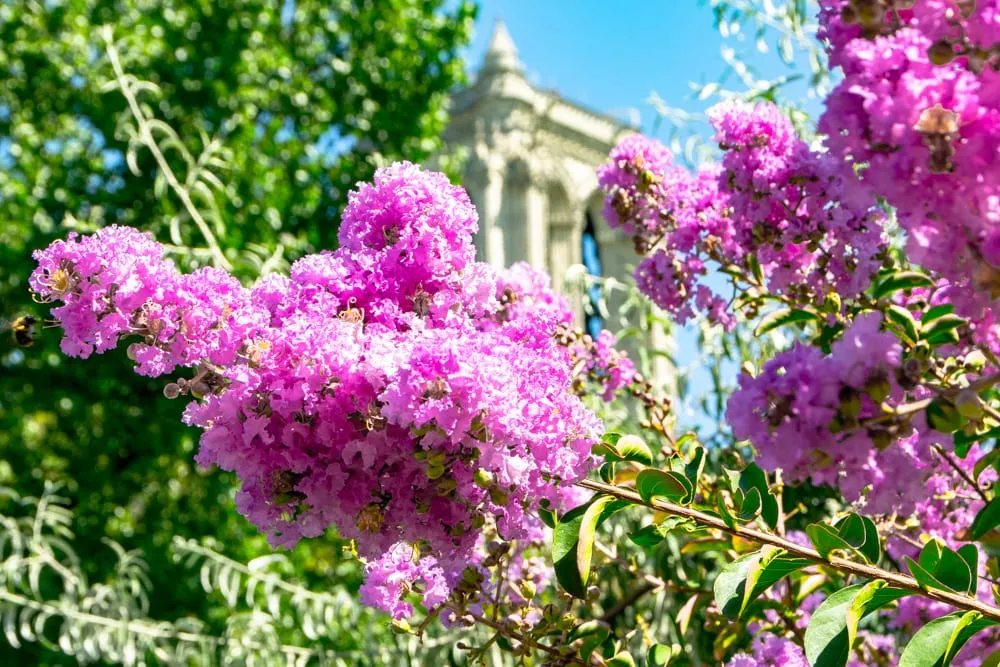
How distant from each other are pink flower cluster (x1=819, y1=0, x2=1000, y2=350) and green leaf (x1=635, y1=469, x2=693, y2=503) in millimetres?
484

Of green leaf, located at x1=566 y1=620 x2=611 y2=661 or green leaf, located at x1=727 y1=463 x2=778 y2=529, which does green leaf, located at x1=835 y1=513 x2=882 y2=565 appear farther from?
green leaf, located at x1=566 y1=620 x2=611 y2=661

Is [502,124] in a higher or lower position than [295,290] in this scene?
higher

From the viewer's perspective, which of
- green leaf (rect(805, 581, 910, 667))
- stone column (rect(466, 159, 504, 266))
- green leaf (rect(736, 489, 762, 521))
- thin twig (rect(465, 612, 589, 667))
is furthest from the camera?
stone column (rect(466, 159, 504, 266))

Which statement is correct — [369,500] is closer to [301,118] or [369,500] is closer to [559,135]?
[301,118]

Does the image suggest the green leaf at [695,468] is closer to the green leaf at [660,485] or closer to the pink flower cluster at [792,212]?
the green leaf at [660,485]

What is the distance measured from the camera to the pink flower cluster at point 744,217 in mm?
1736

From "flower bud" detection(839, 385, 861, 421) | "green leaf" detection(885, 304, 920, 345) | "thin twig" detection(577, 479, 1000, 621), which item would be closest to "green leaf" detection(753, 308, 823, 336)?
"green leaf" detection(885, 304, 920, 345)

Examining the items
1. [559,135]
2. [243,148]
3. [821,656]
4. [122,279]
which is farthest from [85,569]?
[559,135]

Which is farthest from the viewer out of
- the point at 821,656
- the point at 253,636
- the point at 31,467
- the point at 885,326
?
the point at 31,467

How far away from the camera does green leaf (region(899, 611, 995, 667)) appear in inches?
48.6

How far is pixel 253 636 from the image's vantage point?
446cm

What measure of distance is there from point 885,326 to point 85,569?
708 centimetres

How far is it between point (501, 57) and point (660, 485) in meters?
18.2

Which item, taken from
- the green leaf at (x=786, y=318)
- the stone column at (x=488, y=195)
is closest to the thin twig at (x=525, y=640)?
the green leaf at (x=786, y=318)
